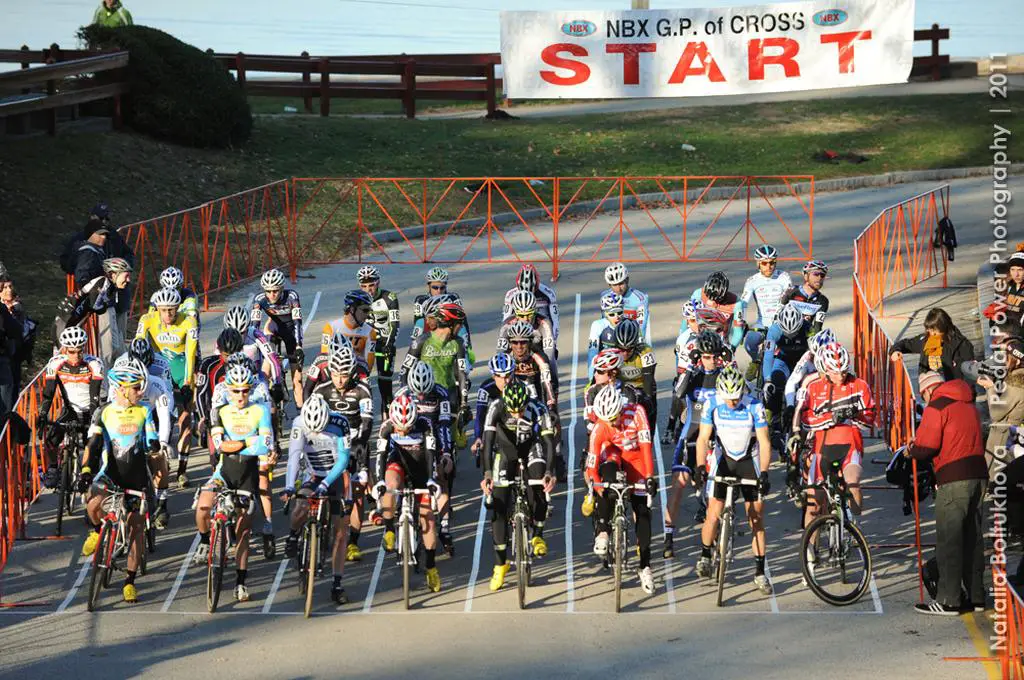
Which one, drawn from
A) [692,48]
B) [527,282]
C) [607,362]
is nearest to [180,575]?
[607,362]

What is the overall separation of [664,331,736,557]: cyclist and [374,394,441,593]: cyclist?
2.50 meters

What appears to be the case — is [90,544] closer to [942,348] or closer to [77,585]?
[77,585]

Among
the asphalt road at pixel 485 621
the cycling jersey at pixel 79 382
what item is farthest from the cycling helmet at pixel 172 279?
the asphalt road at pixel 485 621

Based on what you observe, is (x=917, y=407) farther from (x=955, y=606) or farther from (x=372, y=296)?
(x=372, y=296)

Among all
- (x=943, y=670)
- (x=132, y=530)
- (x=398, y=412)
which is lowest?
(x=943, y=670)

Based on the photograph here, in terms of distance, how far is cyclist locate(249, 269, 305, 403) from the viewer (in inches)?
773

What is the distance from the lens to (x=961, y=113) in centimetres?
3984

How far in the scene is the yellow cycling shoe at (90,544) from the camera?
15.4 metres

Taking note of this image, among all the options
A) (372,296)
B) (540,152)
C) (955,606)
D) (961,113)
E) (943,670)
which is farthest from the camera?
(961,113)

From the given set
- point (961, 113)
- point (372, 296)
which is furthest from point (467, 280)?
point (961, 113)

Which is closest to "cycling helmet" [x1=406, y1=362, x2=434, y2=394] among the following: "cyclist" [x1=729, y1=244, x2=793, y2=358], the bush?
"cyclist" [x1=729, y1=244, x2=793, y2=358]

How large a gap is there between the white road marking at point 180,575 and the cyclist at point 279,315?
3.53 m

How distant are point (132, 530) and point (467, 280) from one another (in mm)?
13959

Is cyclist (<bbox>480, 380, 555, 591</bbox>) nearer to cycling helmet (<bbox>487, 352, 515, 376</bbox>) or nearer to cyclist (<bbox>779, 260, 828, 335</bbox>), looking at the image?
cycling helmet (<bbox>487, 352, 515, 376</bbox>)
